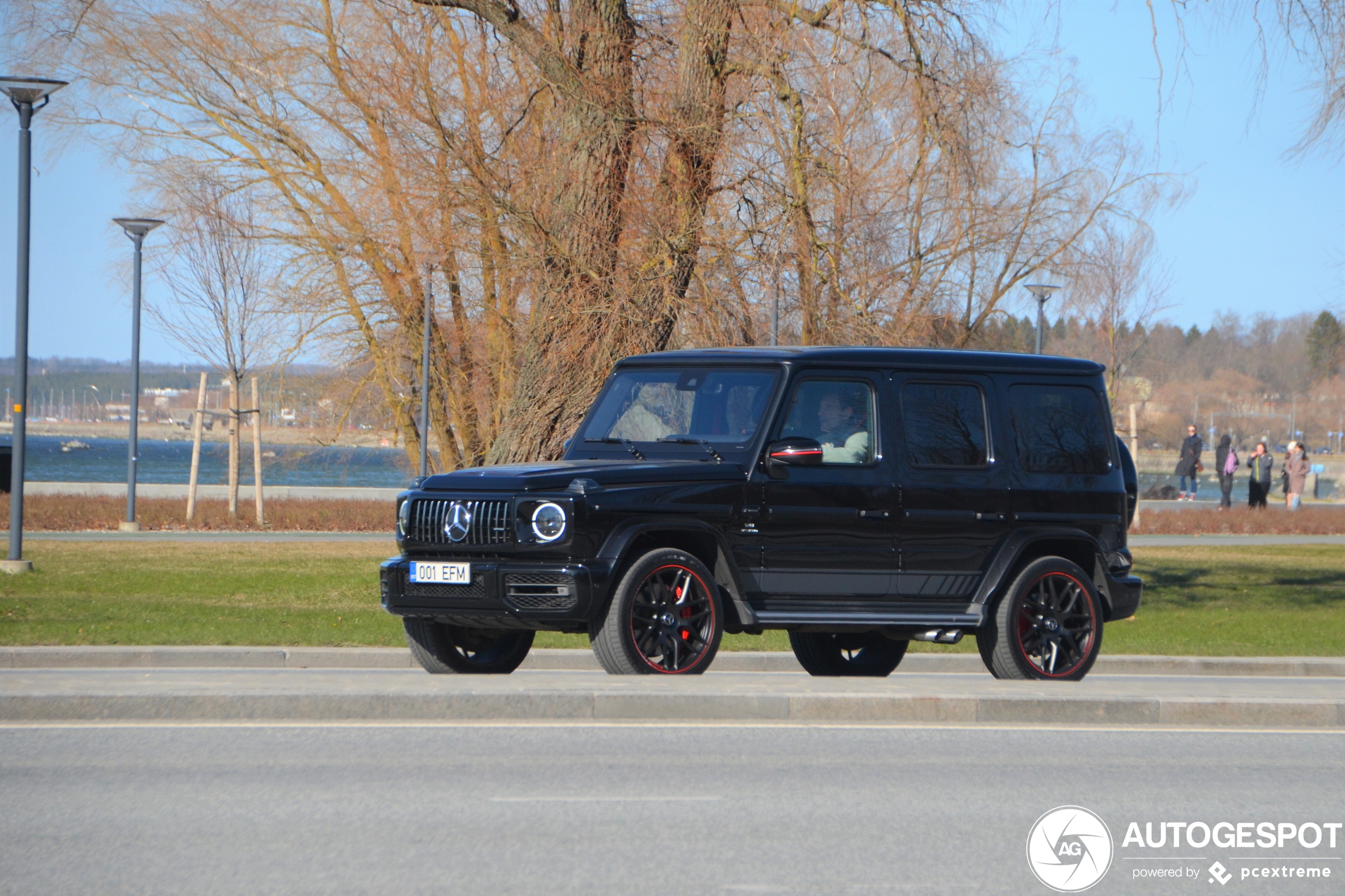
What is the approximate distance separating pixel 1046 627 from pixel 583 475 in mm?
3306

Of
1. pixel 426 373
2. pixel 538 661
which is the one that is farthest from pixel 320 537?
pixel 538 661

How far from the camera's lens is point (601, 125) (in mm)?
16062

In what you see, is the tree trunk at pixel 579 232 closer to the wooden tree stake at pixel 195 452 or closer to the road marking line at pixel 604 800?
the road marking line at pixel 604 800

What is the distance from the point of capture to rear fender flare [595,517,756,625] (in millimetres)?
9258

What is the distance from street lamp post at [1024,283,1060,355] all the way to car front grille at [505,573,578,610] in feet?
62.4

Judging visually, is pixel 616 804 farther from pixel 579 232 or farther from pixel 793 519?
pixel 579 232

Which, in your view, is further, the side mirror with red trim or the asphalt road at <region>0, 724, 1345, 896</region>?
the side mirror with red trim

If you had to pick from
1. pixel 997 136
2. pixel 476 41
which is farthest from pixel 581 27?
pixel 476 41

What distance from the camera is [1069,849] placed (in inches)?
239

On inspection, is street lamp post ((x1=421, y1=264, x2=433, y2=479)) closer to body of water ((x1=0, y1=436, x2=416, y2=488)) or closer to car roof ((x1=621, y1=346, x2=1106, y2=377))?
body of water ((x1=0, y1=436, x2=416, y2=488))

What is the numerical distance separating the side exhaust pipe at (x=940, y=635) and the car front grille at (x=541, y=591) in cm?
242

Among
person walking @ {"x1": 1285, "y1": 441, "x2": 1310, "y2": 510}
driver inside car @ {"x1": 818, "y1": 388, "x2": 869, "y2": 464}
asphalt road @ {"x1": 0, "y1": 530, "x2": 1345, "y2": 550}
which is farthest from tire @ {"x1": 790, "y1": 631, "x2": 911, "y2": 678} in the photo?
person walking @ {"x1": 1285, "y1": 441, "x2": 1310, "y2": 510}

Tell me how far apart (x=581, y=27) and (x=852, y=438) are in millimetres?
7855

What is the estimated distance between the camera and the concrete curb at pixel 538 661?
39.7 feet
